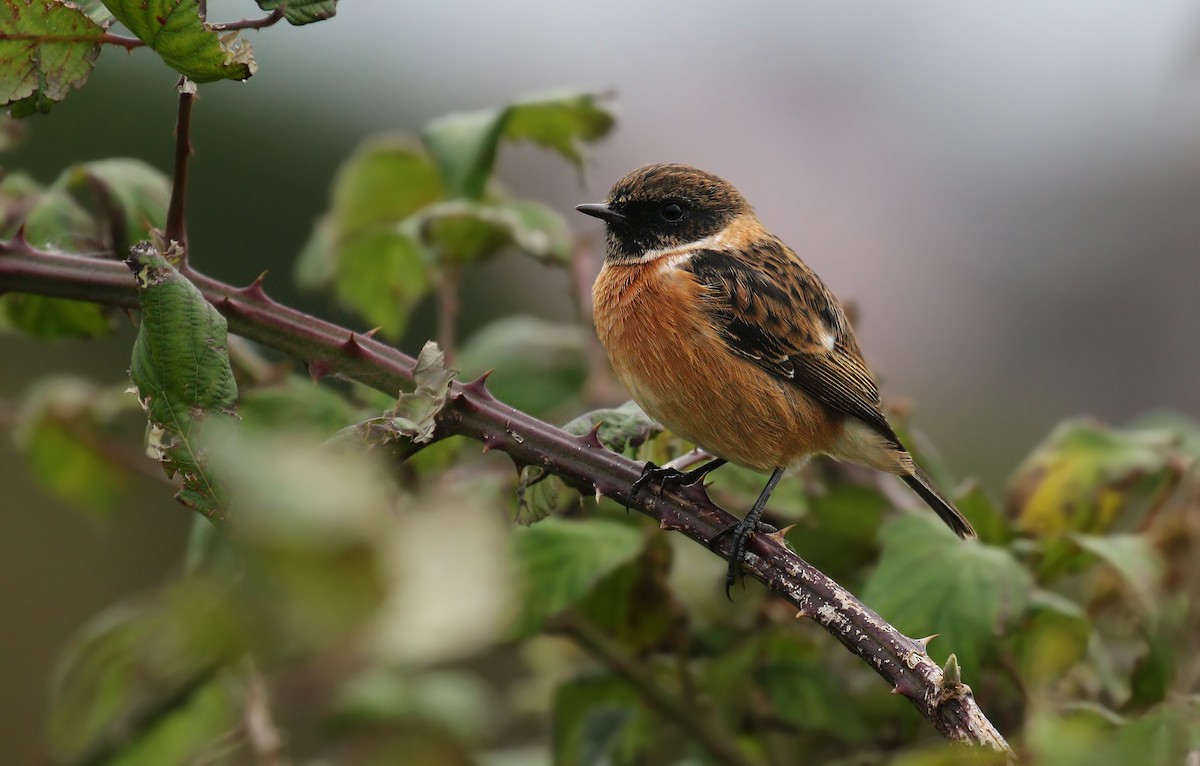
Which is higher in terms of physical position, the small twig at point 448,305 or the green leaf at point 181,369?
the green leaf at point 181,369

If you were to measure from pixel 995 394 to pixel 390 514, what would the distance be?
8.23 m

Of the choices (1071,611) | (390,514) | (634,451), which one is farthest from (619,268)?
(390,514)

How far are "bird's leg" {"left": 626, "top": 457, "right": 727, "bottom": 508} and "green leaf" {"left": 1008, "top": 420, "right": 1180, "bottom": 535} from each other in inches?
29.3

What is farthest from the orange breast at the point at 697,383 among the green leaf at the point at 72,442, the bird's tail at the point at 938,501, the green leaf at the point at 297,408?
the green leaf at the point at 72,442

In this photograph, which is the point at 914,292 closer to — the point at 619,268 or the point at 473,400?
the point at 619,268

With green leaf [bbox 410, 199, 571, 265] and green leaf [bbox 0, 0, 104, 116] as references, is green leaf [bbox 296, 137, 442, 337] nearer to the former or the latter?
green leaf [bbox 410, 199, 571, 265]

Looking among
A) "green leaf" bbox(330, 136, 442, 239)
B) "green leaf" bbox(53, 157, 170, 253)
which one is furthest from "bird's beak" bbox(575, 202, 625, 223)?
"green leaf" bbox(53, 157, 170, 253)

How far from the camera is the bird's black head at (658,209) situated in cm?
360

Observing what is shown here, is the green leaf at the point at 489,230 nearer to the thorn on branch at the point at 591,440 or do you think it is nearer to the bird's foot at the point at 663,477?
the bird's foot at the point at 663,477

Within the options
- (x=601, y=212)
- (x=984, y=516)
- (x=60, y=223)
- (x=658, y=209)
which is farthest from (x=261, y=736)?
(x=658, y=209)

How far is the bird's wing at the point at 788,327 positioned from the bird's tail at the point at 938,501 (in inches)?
5.2

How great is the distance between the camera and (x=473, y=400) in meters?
1.88

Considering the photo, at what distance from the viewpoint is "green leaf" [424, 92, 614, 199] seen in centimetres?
272

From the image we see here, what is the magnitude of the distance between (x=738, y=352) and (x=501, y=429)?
4.52 feet
